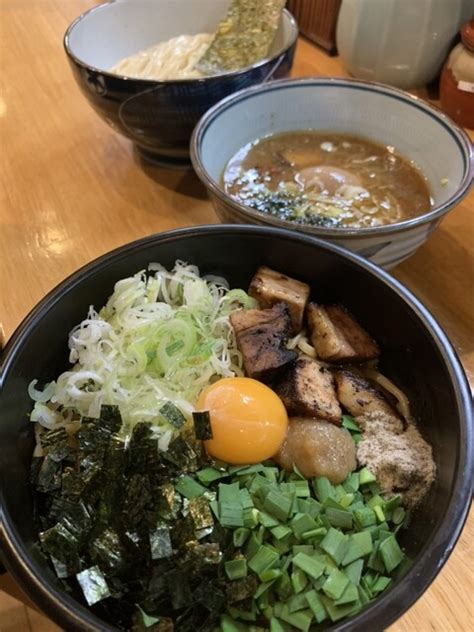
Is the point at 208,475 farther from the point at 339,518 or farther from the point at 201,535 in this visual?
the point at 339,518

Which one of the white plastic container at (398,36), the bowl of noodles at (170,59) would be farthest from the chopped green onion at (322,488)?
the white plastic container at (398,36)

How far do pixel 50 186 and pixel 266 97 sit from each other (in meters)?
0.79

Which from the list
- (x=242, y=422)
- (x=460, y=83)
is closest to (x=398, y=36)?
(x=460, y=83)

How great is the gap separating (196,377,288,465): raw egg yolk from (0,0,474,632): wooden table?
402 mm

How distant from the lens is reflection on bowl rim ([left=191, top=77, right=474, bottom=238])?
129 centimetres

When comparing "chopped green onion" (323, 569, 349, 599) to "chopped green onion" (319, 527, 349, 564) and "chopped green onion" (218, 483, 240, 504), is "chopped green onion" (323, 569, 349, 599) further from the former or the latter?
"chopped green onion" (218, 483, 240, 504)

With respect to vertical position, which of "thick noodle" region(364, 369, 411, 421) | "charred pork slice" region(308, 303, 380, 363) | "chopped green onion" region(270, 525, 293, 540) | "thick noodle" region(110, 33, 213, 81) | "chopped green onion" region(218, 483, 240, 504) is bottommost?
"chopped green onion" region(270, 525, 293, 540)

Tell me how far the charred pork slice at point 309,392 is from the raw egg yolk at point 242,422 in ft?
0.12

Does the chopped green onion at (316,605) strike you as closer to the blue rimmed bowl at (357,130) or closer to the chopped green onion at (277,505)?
the chopped green onion at (277,505)

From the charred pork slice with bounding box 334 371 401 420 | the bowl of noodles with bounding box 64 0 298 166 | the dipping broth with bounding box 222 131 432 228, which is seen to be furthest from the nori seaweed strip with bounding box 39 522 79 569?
the bowl of noodles with bounding box 64 0 298 166

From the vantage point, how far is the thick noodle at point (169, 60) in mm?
2078

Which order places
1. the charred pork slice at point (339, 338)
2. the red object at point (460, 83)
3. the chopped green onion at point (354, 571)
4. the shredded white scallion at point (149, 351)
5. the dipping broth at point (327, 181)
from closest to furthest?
the chopped green onion at point (354, 571)
the shredded white scallion at point (149, 351)
the charred pork slice at point (339, 338)
the dipping broth at point (327, 181)
the red object at point (460, 83)

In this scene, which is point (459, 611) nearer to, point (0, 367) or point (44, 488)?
point (44, 488)

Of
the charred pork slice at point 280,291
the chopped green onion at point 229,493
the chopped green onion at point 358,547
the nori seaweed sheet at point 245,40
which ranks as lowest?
the chopped green onion at point 358,547
